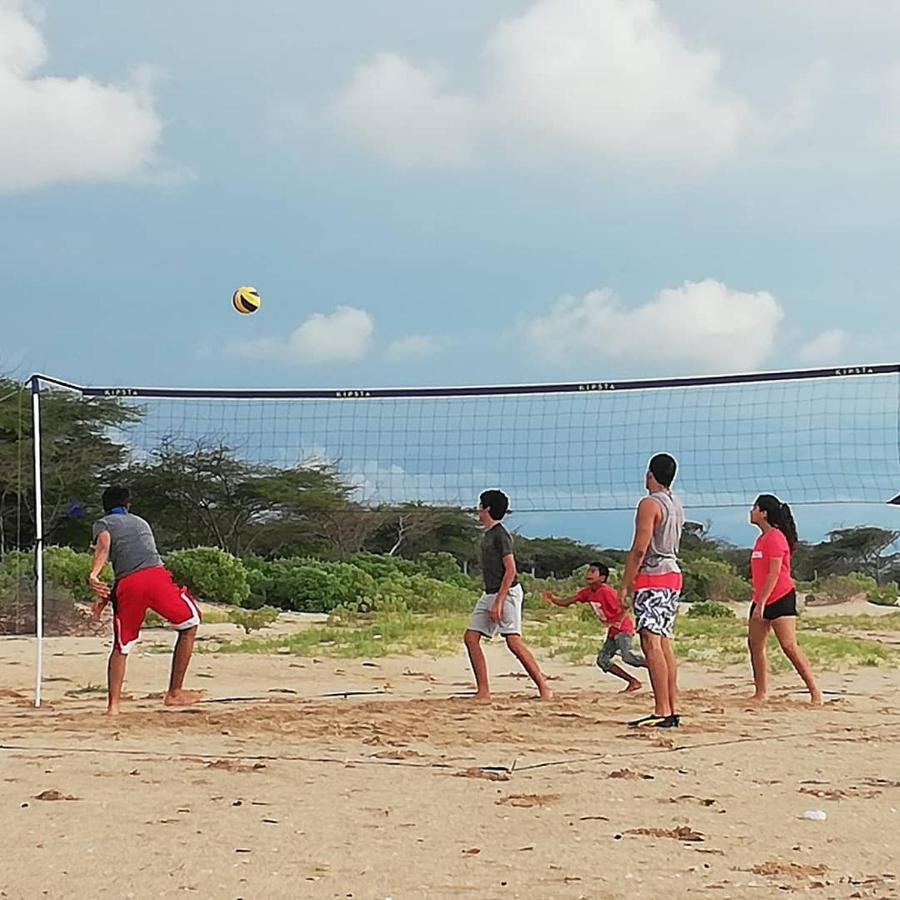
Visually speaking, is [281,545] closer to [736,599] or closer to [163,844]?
[736,599]

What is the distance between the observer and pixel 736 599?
29.2 metres

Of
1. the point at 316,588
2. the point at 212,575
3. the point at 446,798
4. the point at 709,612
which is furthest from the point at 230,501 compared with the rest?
the point at 446,798

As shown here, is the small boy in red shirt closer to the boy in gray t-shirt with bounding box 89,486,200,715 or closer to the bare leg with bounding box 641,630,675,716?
the bare leg with bounding box 641,630,675,716

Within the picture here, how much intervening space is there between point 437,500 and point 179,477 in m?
18.6

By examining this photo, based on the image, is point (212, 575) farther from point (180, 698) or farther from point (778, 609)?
point (778, 609)

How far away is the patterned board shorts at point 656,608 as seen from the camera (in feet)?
26.7

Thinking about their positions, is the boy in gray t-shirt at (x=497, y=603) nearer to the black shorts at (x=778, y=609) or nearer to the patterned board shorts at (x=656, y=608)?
the patterned board shorts at (x=656, y=608)

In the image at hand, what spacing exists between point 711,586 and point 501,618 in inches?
812

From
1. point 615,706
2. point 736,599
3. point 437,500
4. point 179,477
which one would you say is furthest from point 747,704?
point 179,477

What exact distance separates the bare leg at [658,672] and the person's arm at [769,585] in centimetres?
147

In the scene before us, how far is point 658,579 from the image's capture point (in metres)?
8.21

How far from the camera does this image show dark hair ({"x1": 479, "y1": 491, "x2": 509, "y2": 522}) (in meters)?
9.53

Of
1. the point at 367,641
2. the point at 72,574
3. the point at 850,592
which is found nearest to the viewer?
the point at 367,641

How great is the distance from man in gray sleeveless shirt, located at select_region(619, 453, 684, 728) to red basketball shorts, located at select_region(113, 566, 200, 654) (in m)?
2.63
